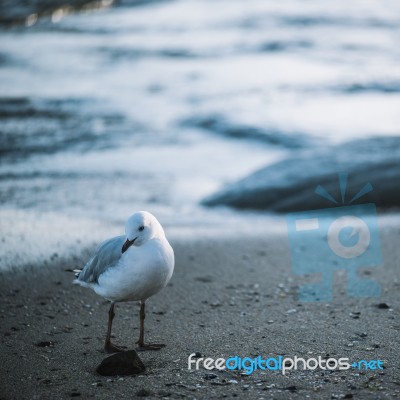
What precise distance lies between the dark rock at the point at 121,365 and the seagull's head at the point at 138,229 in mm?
520

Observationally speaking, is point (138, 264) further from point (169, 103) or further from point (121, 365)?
point (169, 103)

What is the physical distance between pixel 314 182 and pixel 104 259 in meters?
3.45

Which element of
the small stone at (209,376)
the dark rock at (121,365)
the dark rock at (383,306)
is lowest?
the small stone at (209,376)

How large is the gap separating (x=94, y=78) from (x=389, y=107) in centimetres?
544

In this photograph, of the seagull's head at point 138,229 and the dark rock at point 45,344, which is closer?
the seagull's head at point 138,229

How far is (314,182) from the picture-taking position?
6.77 metres

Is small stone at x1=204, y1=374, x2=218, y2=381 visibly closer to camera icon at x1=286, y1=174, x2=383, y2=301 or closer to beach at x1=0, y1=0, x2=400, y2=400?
beach at x1=0, y1=0, x2=400, y2=400

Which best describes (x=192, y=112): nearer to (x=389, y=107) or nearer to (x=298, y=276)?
(x=389, y=107)

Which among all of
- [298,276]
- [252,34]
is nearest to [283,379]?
[298,276]

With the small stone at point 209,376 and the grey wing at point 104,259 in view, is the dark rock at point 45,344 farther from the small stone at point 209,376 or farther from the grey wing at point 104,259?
the small stone at point 209,376

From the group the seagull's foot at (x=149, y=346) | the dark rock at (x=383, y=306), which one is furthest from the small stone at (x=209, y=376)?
the dark rock at (x=383, y=306)

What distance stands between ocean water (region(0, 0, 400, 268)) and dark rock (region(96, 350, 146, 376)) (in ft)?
5.85

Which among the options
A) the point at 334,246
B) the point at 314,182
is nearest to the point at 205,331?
the point at 334,246

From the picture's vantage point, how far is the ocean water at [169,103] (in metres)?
6.68
